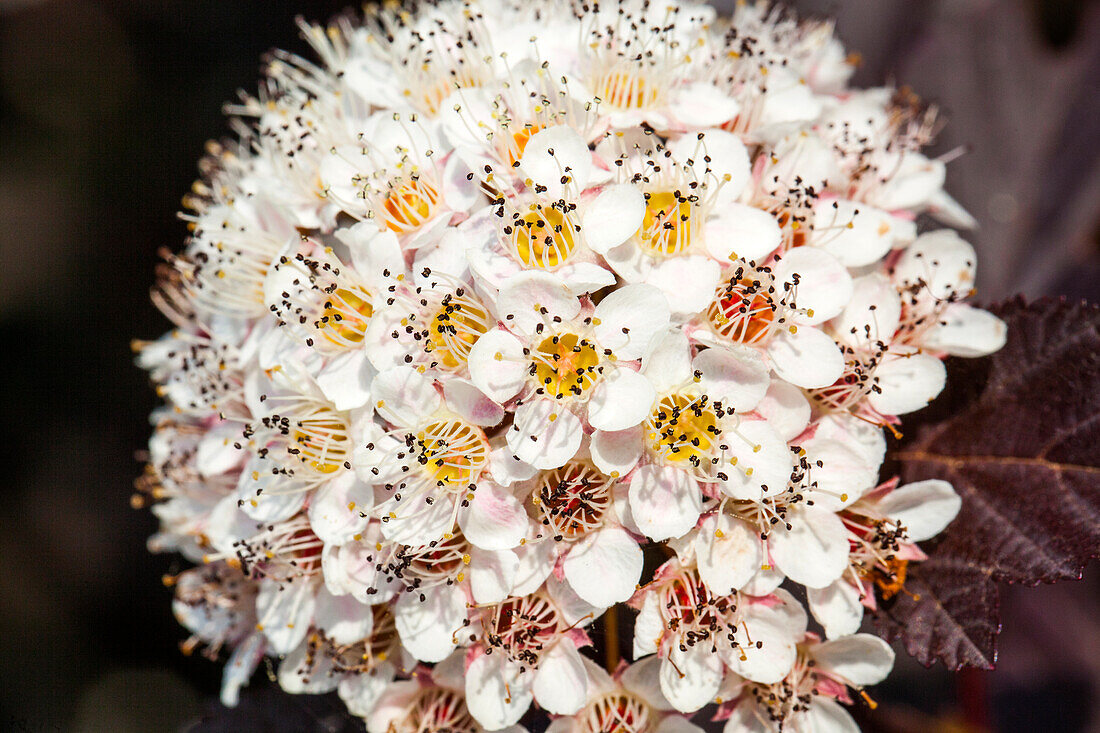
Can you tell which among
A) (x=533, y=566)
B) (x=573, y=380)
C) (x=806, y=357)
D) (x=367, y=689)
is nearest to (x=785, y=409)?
(x=806, y=357)

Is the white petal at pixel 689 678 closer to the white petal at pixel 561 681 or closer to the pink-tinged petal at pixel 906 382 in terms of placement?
the white petal at pixel 561 681

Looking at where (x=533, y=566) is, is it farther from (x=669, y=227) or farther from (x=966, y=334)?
(x=966, y=334)

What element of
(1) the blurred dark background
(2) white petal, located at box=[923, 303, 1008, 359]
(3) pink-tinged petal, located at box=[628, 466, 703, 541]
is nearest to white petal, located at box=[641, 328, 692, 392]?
(3) pink-tinged petal, located at box=[628, 466, 703, 541]

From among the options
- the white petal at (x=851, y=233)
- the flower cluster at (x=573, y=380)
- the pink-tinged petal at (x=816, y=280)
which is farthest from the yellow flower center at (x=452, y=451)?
the white petal at (x=851, y=233)

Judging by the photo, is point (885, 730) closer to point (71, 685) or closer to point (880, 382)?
point (880, 382)

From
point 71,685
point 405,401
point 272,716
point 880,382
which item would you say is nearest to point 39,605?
point 71,685

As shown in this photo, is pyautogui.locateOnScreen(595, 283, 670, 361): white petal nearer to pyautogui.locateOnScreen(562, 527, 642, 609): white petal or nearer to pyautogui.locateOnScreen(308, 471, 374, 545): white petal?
pyautogui.locateOnScreen(562, 527, 642, 609): white petal
